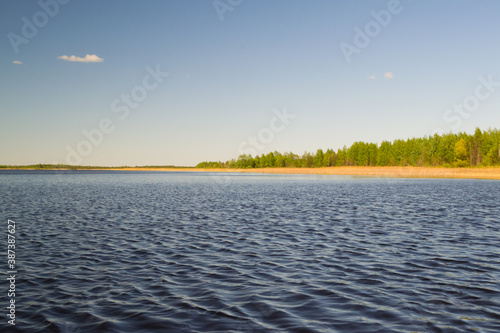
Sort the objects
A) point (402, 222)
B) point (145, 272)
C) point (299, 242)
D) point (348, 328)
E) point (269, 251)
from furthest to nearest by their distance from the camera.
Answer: point (402, 222) < point (299, 242) < point (269, 251) < point (145, 272) < point (348, 328)

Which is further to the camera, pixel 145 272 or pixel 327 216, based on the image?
pixel 327 216

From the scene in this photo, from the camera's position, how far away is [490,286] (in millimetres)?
10820

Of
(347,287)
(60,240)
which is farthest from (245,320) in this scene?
(60,240)

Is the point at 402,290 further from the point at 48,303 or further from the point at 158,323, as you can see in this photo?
the point at 48,303

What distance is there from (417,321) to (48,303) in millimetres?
9393

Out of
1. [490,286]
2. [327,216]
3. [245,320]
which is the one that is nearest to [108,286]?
[245,320]

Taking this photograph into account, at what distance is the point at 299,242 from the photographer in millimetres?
17375

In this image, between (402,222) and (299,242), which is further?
(402,222)

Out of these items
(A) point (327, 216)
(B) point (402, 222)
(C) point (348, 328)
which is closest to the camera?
(C) point (348, 328)

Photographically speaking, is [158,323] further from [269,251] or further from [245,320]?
[269,251]

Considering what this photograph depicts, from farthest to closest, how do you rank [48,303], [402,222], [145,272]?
1. [402,222]
2. [145,272]
3. [48,303]

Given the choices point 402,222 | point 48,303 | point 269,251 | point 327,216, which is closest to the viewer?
point 48,303

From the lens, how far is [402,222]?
2395 cm

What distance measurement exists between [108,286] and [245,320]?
4.91m
